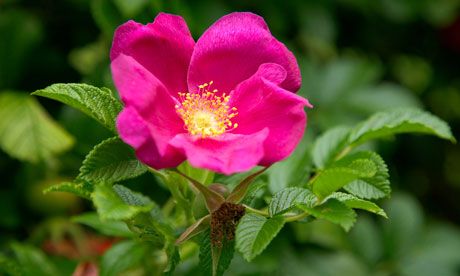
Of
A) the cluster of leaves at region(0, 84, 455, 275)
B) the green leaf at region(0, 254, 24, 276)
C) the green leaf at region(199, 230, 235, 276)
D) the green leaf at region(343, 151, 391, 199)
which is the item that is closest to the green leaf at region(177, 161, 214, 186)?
the cluster of leaves at region(0, 84, 455, 275)

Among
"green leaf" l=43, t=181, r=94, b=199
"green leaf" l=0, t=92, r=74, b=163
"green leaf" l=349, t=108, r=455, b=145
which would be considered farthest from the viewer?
"green leaf" l=0, t=92, r=74, b=163

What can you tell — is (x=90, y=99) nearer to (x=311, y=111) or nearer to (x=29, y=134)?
(x=29, y=134)

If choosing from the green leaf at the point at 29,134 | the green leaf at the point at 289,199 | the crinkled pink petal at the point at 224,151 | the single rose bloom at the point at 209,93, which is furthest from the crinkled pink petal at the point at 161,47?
the green leaf at the point at 29,134

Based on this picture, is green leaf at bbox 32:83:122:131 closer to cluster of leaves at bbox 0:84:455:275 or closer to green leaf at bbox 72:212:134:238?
cluster of leaves at bbox 0:84:455:275

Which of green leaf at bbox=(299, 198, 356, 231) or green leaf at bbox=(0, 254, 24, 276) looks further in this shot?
green leaf at bbox=(0, 254, 24, 276)

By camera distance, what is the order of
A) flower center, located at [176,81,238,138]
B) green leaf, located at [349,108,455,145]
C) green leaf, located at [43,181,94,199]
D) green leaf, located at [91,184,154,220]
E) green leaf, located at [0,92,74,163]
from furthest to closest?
green leaf, located at [0,92,74,163] → green leaf, located at [349,108,455,145] → flower center, located at [176,81,238,138] → green leaf, located at [43,181,94,199] → green leaf, located at [91,184,154,220]

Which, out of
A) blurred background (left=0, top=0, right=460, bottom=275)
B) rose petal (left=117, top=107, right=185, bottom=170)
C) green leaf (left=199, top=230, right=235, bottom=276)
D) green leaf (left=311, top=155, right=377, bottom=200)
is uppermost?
rose petal (left=117, top=107, right=185, bottom=170)

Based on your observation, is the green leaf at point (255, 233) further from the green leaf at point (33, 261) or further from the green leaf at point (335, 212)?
the green leaf at point (33, 261)

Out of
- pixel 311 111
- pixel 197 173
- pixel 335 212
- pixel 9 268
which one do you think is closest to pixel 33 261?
pixel 9 268
